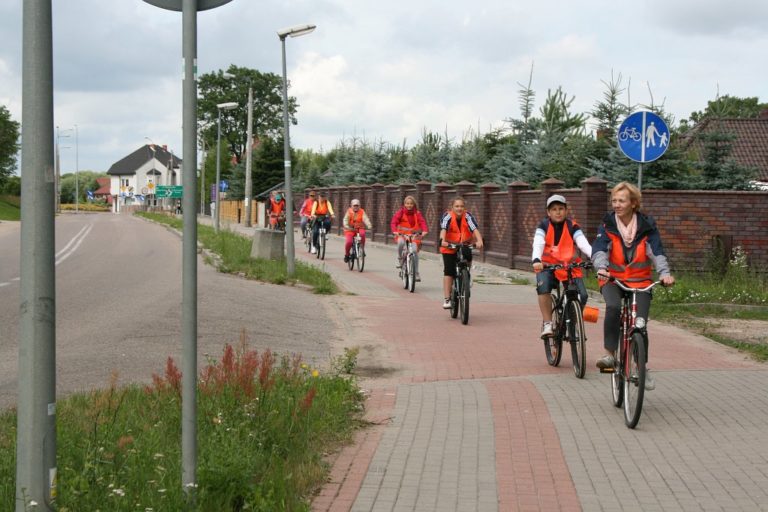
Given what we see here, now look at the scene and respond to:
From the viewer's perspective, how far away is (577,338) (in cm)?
926

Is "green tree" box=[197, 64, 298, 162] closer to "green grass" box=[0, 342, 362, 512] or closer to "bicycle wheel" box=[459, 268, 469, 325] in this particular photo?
"bicycle wheel" box=[459, 268, 469, 325]

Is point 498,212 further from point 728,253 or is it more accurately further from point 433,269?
point 728,253

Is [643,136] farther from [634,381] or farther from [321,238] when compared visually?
[321,238]

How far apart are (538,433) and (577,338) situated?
2.60m

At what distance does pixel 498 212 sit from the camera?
25.9 metres

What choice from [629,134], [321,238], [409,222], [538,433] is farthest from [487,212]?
[538,433]

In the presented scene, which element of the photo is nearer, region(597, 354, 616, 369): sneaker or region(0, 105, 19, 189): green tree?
region(597, 354, 616, 369): sneaker

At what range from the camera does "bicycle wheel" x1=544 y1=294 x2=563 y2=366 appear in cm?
972

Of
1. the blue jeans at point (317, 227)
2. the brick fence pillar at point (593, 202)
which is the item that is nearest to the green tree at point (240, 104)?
the blue jeans at point (317, 227)

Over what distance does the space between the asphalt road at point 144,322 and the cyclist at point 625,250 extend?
3348 millimetres

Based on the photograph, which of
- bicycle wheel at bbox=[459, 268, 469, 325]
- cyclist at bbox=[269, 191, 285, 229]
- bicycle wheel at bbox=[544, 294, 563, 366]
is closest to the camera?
bicycle wheel at bbox=[544, 294, 563, 366]

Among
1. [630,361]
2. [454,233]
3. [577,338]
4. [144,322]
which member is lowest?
[144,322]

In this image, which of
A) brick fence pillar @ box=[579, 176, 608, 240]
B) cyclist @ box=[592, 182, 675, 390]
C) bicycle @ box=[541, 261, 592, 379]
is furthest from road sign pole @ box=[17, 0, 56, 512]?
brick fence pillar @ box=[579, 176, 608, 240]

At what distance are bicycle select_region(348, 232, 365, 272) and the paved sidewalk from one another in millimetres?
10665
